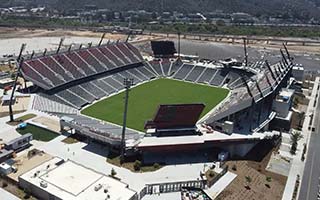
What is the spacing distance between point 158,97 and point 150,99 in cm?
276

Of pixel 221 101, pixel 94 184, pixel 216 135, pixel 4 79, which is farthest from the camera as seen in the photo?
pixel 4 79

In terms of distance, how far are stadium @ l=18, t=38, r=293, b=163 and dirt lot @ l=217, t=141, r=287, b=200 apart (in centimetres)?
426

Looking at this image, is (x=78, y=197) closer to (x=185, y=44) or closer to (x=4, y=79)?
(x=4, y=79)

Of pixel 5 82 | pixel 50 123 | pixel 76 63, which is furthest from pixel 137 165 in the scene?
pixel 5 82

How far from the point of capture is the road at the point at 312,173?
1797 inches

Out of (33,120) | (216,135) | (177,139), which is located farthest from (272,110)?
(33,120)

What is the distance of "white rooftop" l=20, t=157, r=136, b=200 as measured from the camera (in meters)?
41.5

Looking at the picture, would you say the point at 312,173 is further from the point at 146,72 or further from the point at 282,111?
the point at 146,72

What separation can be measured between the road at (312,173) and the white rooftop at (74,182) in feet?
82.5

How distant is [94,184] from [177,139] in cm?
1724

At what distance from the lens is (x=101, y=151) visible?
56062 millimetres

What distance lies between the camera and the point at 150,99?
82625mm

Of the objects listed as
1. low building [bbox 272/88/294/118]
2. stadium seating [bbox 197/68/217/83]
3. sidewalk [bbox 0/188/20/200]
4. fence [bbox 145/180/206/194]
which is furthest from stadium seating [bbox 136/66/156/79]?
sidewalk [bbox 0/188/20/200]

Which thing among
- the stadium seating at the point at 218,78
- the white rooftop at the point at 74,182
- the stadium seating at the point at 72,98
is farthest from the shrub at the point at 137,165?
the stadium seating at the point at 218,78
